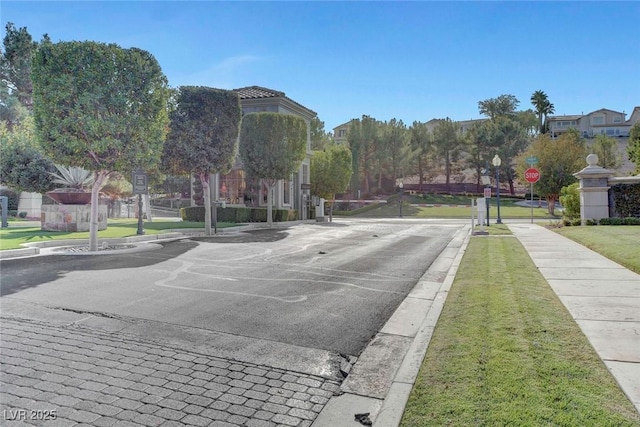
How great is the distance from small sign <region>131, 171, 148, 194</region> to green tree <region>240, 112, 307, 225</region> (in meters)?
10.2

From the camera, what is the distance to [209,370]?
4191 mm

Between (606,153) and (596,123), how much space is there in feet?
130

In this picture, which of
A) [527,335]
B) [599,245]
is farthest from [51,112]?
[599,245]

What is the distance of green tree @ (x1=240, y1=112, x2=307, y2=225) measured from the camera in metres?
27.8

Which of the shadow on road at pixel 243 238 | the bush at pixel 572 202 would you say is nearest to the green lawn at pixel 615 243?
the bush at pixel 572 202

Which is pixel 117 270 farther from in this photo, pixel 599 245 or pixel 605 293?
pixel 599 245

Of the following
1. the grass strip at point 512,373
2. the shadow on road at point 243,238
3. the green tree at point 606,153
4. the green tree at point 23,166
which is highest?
the green tree at point 606,153

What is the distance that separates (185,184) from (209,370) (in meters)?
50.0

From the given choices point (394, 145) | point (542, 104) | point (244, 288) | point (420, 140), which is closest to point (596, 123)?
point (542, 104)

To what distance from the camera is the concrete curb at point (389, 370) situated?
3.34 meters

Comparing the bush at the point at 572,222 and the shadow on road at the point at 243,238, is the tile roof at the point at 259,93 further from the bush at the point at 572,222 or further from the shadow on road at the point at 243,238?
the bush at the point at 572,222

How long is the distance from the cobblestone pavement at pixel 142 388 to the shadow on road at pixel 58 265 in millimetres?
4199

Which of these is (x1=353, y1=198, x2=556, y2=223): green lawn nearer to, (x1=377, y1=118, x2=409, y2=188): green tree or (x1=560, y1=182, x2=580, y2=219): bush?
(x1=377, y1=118, x2=409, y2=188): green tree

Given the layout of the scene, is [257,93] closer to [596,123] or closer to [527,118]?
[527,118]
